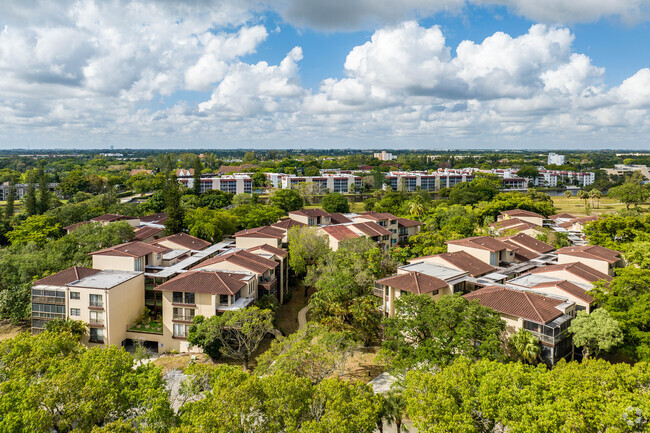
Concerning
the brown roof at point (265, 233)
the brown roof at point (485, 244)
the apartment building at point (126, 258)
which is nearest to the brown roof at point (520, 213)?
the brown roof at point (485, 244)

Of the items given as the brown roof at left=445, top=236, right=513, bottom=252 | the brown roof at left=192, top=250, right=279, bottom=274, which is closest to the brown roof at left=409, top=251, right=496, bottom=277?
the brown roof at left=445, top=236, right=513, bottom=252

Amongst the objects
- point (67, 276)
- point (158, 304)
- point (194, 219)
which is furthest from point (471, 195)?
point (67, 276)

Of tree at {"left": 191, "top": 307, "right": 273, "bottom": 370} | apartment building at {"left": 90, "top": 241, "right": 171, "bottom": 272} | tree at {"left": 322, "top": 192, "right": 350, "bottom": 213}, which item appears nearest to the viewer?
tree at {"left": 191, "top": 307, "right": 273, "bottom": 370}

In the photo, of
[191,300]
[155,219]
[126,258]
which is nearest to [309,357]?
[191,300]

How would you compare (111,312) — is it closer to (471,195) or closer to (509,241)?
(509,241)

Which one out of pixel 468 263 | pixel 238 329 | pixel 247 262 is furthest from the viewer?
pixel 468 263

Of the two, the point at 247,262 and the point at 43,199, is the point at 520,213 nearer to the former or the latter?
the point at 247,262

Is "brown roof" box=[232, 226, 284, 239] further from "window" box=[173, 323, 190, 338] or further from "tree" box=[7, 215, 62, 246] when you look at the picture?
"tree" box=[7, 215, 62, 246]
